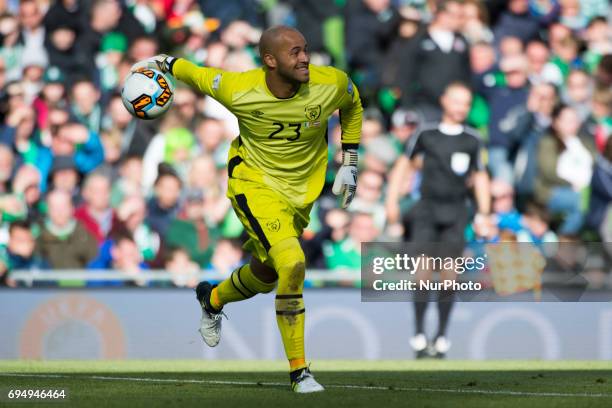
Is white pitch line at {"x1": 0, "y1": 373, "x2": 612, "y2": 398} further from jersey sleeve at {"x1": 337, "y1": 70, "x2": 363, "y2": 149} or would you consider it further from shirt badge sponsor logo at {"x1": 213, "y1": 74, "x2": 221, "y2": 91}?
shirt badge sponsor logo at {"x1": 213, "y1": 74, "x2": 221, "y2": 91}

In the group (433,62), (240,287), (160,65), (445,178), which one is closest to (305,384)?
(240,287)

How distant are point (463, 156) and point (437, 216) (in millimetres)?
687

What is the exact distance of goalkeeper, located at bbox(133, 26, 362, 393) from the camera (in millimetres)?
8305

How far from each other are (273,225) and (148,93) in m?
1.35

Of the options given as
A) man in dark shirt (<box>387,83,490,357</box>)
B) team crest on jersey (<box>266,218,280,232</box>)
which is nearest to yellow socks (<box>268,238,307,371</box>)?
team crest on jersey (<box>266,218,280,232</box>)

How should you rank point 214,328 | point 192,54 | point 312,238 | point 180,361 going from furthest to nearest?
point 192,54 < point 312,238 < point 180,361 < point 214,328

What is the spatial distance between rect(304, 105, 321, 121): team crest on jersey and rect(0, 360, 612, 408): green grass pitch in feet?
5.94

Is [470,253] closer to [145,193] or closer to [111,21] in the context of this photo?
[145,193]

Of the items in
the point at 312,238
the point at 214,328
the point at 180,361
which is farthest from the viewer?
the point at 312,238

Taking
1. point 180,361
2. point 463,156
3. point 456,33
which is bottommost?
point 180,361

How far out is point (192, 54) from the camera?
51.6 feet

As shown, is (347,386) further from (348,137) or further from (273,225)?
(348,137)

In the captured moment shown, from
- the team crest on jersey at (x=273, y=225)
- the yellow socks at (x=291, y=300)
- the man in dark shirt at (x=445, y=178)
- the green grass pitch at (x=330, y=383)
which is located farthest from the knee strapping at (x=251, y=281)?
the man in dark shirt at (x=445, y=178)

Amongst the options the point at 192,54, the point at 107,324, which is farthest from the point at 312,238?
the point at 192,54
